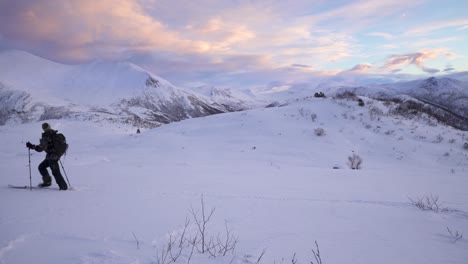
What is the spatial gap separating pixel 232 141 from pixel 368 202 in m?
12.8

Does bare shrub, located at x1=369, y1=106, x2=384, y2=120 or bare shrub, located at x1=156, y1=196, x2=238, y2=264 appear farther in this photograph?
bare shrub, located at x1=369, y1=106, x2=384, y2=120

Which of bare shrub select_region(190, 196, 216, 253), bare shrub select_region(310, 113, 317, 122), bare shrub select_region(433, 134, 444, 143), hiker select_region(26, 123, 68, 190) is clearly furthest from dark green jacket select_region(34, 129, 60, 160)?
bare shrub select_region(433, 134, 444, 143)

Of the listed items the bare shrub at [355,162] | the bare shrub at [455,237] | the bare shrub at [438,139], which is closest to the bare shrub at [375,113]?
the bare shrub at [438,139]

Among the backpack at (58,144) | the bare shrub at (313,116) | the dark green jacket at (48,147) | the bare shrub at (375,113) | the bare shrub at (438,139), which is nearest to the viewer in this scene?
the dark green jacket at (48,147)

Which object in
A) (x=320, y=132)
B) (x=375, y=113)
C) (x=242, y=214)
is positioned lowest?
(x=242, y=214)

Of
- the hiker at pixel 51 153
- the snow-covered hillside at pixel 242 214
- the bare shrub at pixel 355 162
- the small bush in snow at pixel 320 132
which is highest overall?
the hiker at pixel 51 153

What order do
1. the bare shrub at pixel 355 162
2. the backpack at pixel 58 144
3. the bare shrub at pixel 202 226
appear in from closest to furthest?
the bare shrub at pixel 202 226 < the backpack at pixel 58 144 < the bare shrub at pixel 355 162

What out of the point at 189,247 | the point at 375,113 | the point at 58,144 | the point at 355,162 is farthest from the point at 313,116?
the point at 189,247

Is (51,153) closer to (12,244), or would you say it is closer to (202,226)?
(12,244)

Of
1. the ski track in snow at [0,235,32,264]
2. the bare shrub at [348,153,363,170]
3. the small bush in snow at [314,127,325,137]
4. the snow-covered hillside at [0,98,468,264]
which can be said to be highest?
the small bush in snow at [314,127,325,137]

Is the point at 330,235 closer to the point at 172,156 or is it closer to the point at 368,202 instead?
the point at 368,202

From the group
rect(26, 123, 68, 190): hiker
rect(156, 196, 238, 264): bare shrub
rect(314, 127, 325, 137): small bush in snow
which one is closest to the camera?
rect(156, 196, 238, 264): bare shrub

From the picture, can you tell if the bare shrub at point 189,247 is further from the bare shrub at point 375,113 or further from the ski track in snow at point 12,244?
the bare shrub at point 375,113

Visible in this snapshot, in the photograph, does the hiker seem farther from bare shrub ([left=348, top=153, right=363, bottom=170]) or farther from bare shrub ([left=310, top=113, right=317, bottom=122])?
bare shrub ([left=310, top=113, right=317, bottom=122])
